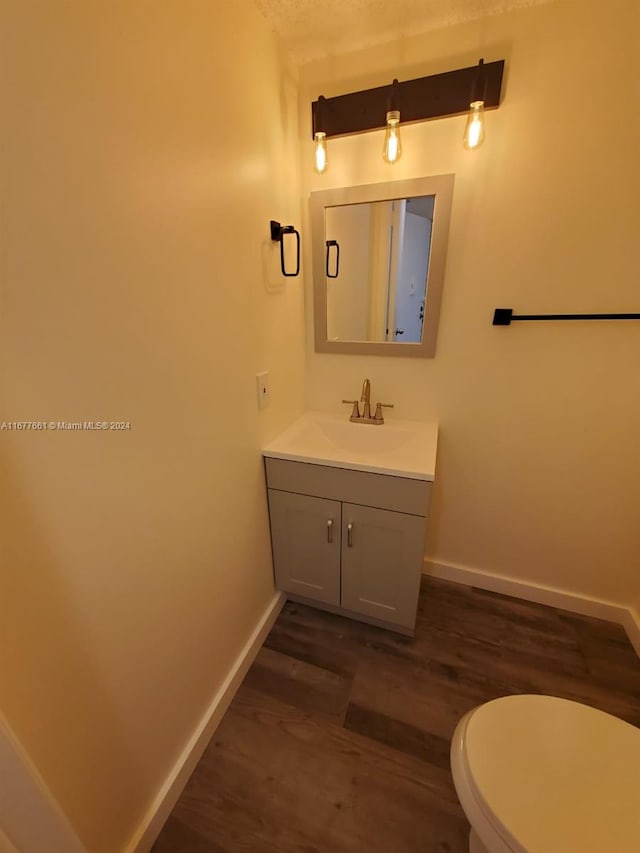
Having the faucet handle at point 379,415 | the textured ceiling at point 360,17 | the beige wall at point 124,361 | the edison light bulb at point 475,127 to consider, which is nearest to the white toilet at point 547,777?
the beige wall at point 124,361

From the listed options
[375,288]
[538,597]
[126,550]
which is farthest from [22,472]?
[538,597]

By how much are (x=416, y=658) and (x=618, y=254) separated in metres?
1.78

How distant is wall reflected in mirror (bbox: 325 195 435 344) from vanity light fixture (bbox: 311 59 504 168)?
212 mm

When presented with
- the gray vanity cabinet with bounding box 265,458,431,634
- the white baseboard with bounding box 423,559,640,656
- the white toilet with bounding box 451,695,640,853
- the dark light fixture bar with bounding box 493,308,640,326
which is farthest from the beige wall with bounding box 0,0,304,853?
the white baseboard with bounding box 423,559,640,656

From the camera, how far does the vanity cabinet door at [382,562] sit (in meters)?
1.29

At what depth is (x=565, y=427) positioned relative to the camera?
1394 millimetres

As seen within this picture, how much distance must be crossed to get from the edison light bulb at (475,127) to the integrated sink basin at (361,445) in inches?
42.6

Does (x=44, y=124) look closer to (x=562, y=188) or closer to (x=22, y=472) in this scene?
(x=22, y=472)

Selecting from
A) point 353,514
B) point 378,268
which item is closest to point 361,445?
point 353,514

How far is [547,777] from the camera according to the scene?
72cm

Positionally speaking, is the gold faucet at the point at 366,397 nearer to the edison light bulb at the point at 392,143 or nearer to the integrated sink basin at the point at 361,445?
the integrated sink basin at the point at 361,445

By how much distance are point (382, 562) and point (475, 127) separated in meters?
1.65

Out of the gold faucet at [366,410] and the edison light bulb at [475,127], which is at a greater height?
the edison light bulb at [475,127]

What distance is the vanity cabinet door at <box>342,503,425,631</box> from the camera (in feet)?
4.22
